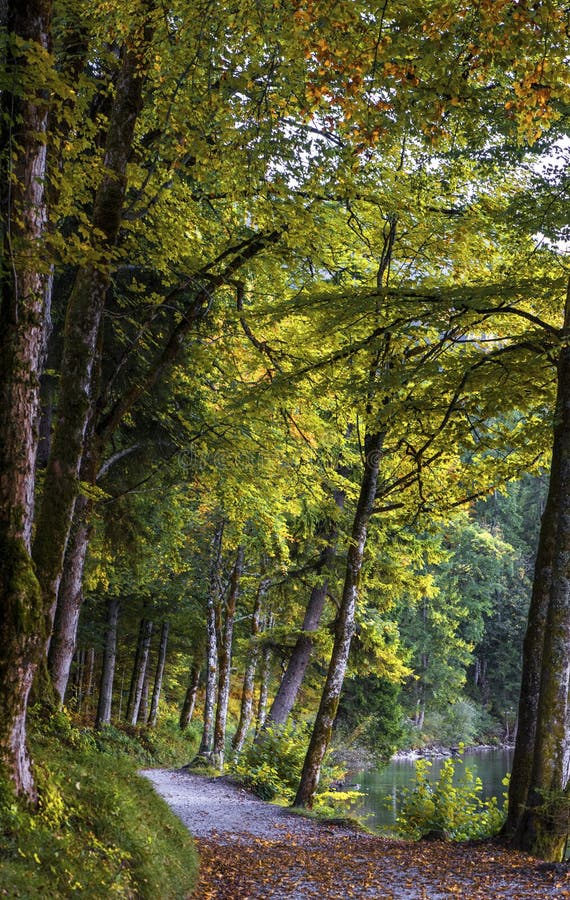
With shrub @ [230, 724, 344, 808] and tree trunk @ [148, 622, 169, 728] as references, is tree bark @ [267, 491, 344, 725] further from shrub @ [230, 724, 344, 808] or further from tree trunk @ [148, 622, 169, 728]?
tree trunk @ [148, 622, 169, 728]

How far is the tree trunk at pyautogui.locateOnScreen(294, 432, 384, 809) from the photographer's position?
37.6ft

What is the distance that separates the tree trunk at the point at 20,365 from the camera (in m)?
4.54

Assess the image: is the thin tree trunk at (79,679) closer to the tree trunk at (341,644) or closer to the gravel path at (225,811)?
the gravel path at (225,811)

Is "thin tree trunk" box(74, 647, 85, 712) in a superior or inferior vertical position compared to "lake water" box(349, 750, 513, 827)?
superior

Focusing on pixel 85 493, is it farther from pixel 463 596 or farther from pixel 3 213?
pixel 463 596

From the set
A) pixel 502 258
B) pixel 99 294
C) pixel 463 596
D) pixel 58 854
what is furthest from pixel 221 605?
pixel 463 596

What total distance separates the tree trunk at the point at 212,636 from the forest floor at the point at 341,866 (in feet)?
20.8

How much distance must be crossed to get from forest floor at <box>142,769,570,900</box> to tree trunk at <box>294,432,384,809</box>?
0.90 meters

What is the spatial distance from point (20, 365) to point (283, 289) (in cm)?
630

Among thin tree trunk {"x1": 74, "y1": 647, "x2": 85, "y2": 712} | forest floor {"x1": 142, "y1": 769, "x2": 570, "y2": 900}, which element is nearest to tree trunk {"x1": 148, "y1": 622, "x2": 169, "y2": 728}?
thin tree trunk {"x1": 74, "y1": 647, "x2": 85, "y2": 712}

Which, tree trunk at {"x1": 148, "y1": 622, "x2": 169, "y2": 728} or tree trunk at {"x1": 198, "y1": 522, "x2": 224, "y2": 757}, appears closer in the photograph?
tree trunk at {"x1": 198, "y1": 522, "x2": 224, "y2": 757}

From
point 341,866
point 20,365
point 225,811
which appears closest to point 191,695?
point 225,811

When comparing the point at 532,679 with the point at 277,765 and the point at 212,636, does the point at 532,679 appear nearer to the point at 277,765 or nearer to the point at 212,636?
the point at 277,765

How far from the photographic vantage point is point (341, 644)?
11516 millimetres
